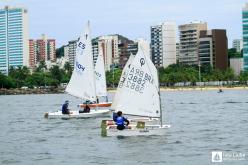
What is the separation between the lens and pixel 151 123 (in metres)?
47.7

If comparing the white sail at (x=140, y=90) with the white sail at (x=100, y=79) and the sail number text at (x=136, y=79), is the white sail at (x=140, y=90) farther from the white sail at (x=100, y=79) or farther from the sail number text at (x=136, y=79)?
the white sail at (x=100, y=79)

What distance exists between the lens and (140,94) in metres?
46.3

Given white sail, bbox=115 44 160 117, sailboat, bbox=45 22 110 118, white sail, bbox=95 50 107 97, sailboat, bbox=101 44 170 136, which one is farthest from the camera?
white sail, bbox=95 50 107 97

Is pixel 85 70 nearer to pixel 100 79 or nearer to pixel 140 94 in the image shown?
pixel 100 79

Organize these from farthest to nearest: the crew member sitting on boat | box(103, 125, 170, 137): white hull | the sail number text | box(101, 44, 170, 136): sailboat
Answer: the sail number text, box(101, 44, 170, 136): sailboat, box(103, 125, 170, 137): white hull, the crew member sitting on boat

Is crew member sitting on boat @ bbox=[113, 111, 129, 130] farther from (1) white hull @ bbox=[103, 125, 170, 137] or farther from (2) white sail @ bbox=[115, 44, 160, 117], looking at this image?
(2) white sail @ bbox=[115, 44, 160, 117]

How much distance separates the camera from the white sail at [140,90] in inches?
1800

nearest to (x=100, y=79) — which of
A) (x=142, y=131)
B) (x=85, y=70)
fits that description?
(x=85, y=70)

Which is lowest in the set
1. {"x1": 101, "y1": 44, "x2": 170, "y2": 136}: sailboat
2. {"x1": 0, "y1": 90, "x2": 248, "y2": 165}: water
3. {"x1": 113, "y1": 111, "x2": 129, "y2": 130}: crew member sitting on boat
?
{"x1": 0, "y1": 90, "x2": 248, "y2": 165}: water

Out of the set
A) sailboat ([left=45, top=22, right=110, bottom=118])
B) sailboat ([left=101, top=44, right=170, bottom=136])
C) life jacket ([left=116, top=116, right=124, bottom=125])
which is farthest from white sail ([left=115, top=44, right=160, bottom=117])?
sailboat ([left=45, top=22, right=110, bottom=118])

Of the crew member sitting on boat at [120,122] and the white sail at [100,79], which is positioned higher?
the white sail at [100,79]

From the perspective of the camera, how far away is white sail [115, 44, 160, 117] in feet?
150

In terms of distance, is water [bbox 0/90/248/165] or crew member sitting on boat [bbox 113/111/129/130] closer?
water [bbox 0/90/248/165]

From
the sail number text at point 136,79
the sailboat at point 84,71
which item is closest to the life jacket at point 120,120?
the sail number text at point 136,79
